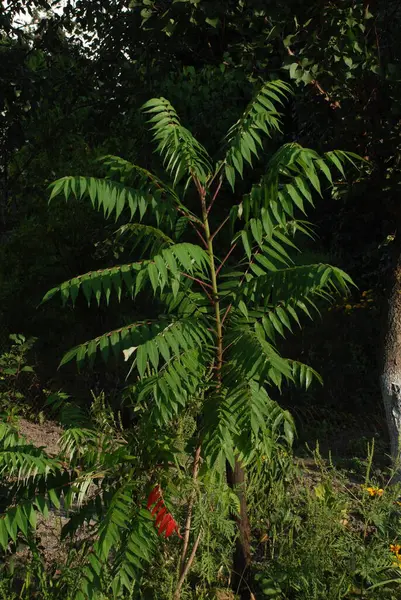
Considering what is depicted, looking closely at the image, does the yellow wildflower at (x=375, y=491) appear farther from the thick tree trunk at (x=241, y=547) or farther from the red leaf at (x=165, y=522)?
the red leaf at (x=165, y=522)

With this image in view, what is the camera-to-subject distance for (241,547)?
5.15m

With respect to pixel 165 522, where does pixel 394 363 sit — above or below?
below

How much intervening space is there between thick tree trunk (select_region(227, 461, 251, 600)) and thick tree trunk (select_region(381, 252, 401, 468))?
1.97 meters

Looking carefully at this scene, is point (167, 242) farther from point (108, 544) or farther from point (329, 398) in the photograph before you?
point (329, 398)

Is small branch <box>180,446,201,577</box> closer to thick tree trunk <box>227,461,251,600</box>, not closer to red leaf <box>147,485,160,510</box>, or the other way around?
red leaf <box>147,485,160,510</box>

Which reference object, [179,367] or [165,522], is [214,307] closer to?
[179,367]

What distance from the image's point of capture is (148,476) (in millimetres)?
4551

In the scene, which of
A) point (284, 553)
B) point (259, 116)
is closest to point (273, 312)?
point (259, 116)

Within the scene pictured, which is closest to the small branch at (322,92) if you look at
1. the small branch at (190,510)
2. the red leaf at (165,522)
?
the small branch at (190,510)

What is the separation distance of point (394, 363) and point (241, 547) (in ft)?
7.38

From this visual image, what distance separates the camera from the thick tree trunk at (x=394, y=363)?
22.0 feet

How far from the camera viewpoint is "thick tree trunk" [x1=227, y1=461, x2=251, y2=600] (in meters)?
5.09

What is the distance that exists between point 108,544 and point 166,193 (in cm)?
181

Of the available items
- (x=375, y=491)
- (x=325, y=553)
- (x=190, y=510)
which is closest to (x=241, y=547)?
(x=325, y=553)
